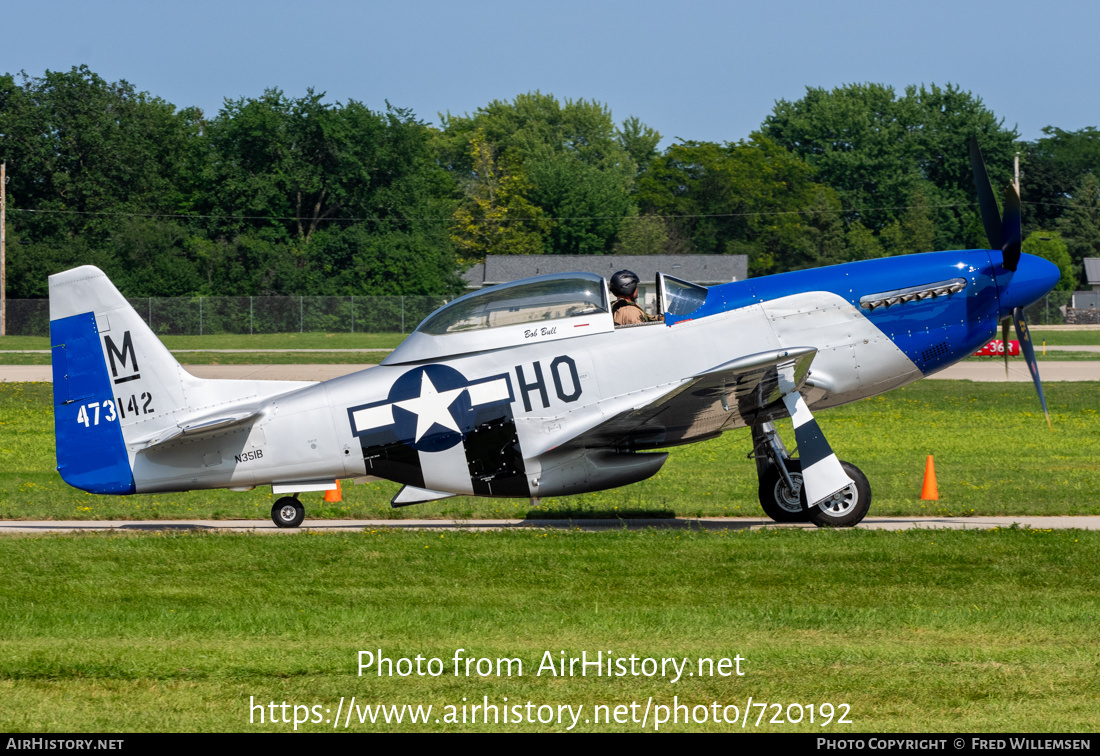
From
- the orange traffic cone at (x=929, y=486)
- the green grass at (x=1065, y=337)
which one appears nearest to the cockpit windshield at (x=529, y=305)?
the orange traffic cone at (x=929, y=486)

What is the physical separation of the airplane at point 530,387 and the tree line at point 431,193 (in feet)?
153

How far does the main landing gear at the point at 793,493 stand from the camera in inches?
474

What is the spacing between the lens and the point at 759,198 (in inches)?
3703

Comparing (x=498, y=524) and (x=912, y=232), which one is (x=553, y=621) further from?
(x=912, y=232)

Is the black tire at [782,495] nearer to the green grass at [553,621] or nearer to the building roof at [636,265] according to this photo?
the green grass at [553,621]

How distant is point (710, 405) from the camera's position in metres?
11.9

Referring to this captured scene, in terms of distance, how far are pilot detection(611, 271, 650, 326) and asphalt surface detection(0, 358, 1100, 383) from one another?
23.6 m

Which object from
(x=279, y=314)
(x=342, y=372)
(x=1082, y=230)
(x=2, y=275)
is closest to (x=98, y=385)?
(x=342, y=372)

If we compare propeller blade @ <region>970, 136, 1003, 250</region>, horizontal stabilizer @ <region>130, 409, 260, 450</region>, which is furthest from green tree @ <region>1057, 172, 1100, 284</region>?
horizontal stabilizer @ <region>130, 409, 260, 450</region>

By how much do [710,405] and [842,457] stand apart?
829cm

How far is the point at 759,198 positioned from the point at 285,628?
293 ft

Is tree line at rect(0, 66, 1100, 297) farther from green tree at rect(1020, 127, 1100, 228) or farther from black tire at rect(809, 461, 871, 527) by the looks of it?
black tire at rect(809, 461, 871, 527)

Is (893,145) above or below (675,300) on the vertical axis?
above

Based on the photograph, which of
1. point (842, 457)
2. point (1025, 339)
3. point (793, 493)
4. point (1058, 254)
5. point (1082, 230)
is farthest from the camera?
point (1082, 230)
